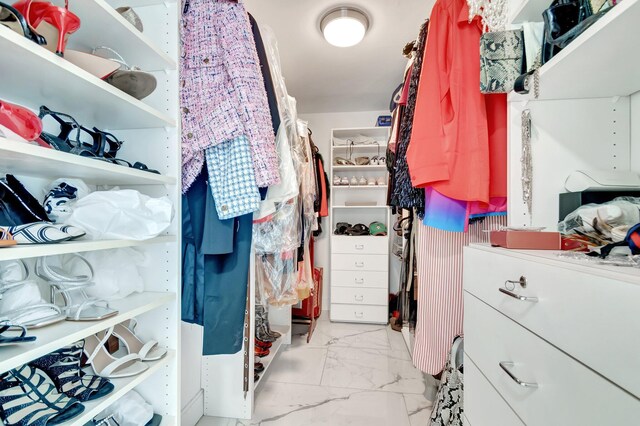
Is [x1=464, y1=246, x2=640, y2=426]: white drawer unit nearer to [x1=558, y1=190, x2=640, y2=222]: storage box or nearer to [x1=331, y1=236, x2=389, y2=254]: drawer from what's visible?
[x1=558, y1=190, x2=640, y2=222]: storage box

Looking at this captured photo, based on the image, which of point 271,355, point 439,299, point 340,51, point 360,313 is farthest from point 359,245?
point 340,51

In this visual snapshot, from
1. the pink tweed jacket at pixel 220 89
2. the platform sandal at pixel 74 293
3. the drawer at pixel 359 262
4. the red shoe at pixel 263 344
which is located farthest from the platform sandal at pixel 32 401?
the drawer at pixel 359 262

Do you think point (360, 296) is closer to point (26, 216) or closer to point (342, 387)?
point (342, 387)

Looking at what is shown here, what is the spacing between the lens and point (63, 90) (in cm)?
63

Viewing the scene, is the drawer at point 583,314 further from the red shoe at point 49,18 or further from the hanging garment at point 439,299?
the red shoe at point 49,18

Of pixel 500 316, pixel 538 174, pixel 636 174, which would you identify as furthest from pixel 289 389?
pixel 636 174

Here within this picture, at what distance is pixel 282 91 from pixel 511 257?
1112 millimetres

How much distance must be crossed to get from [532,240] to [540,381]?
300 mm

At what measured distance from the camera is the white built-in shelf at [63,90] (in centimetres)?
49

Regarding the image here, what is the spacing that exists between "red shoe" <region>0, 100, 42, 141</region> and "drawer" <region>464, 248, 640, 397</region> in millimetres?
952

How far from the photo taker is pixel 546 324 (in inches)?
18.4

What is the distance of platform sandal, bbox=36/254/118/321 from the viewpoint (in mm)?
618

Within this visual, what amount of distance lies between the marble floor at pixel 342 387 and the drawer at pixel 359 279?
507mm

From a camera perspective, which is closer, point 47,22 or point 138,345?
point 47,22
